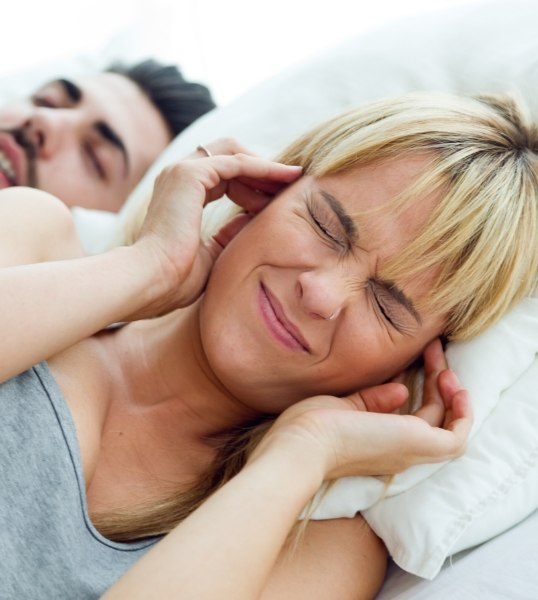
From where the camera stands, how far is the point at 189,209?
1200 mm

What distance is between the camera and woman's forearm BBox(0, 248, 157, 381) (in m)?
1.00

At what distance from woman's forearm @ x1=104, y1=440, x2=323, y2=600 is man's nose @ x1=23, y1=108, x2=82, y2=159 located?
128 centimetres

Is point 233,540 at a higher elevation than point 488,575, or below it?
higher

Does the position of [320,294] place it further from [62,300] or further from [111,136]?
[111,136]

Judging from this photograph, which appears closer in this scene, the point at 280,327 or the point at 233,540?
the point at 233,540

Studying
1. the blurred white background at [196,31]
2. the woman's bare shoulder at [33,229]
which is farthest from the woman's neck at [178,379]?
the blurred white background at [196,31]

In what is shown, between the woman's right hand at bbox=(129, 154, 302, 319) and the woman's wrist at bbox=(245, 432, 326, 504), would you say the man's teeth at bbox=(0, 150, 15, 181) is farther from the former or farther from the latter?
the woman's wrist at bbox=(245, 432, 326, 504)

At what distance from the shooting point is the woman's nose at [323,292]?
106 centimetres

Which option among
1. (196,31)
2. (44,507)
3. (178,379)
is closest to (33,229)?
(178,379)

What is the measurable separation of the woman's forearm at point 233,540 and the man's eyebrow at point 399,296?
0.89 ft

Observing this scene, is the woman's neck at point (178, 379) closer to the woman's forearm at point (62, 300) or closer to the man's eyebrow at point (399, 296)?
the woman's forearm at point (62, 300)

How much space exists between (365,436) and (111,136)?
1.27 meters

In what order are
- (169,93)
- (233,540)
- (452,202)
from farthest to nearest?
(169,93)
(452,202)
(233,540)

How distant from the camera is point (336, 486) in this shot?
44.3 inches
